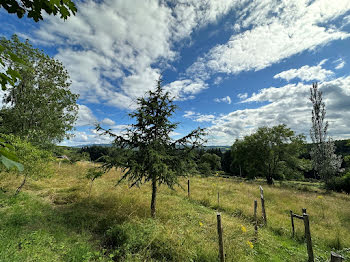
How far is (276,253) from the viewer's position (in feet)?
18.0

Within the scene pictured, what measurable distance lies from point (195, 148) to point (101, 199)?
237 inches

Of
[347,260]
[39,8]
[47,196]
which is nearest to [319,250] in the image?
[347,260]

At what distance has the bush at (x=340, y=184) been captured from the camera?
1931 cm

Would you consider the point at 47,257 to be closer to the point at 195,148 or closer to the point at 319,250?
the point at 195,148

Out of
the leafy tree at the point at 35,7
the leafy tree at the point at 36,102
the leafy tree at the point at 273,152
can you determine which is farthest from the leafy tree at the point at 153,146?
the leafy tree at the point at 273,152

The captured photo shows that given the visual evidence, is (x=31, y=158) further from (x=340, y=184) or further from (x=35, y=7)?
(x=340, y=184)

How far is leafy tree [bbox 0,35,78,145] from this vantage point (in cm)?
1206

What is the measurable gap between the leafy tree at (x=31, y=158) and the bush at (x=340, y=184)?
29577 millimetres

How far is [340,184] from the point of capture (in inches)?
790

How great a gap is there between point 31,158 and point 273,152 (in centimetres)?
2723

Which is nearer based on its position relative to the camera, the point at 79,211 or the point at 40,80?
the point at 79,211

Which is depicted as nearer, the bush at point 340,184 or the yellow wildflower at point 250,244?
the yellow wildflower at point 250,244

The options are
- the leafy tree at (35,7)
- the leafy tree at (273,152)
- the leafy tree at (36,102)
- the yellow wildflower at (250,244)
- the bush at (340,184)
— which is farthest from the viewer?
the leafy tree at (273,152)

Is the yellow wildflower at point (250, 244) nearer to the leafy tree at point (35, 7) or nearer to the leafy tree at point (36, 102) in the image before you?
the leafy tree at point (35, 7)
